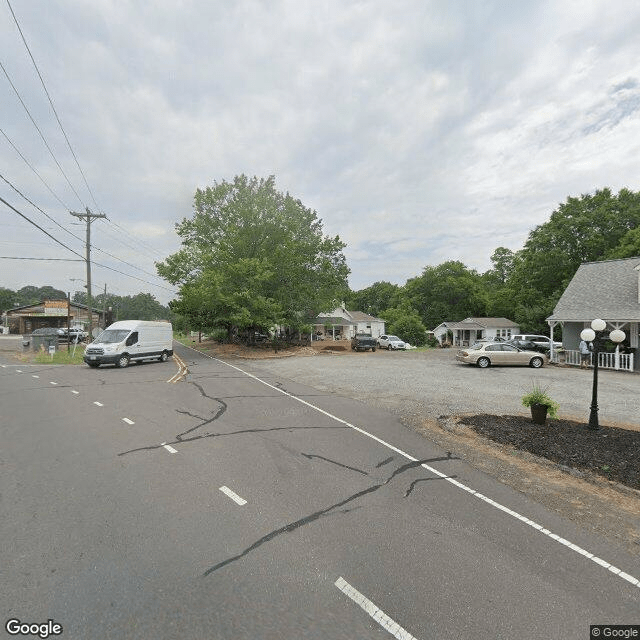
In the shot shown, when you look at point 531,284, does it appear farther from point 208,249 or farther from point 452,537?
point 452,537

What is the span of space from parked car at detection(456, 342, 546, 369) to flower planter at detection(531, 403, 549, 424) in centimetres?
1319

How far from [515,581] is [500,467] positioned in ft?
10.1

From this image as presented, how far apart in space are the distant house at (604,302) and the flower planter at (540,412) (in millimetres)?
16313

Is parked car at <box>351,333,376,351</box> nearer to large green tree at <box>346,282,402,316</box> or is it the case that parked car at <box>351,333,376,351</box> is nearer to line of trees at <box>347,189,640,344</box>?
line of trees at <box>347,189,640,344</box>

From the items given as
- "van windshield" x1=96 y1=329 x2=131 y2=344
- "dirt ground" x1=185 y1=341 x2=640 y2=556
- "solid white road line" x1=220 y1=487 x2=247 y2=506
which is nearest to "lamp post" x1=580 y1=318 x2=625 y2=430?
"dirt ground" x1=185 y1=341 x2=640 y2=556

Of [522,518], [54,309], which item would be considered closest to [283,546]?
[522,518]

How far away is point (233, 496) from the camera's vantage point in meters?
4.70

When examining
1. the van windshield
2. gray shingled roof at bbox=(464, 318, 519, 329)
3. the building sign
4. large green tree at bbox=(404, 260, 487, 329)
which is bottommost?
the van windshield

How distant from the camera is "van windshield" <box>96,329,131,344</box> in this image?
1934cm

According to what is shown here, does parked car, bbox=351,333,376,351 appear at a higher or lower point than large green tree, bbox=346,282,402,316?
lower

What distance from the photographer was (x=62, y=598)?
9.56 ft

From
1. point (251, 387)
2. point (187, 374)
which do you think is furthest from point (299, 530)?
point (187, 374)

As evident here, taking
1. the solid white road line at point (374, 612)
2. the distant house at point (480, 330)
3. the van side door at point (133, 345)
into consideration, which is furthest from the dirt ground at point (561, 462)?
the distant house at point (480, 330)

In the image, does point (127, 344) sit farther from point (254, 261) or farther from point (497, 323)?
point (497, 323)
